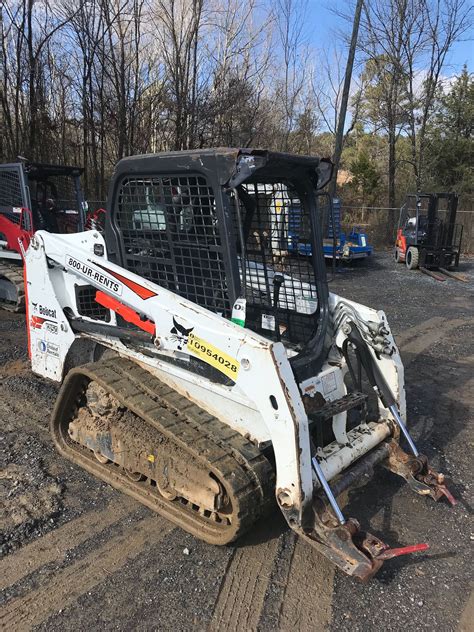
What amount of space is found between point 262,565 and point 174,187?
2316mm

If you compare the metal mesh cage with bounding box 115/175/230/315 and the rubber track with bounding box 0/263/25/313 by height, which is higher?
the metal mesh cage with bounding box 115/175/230/315

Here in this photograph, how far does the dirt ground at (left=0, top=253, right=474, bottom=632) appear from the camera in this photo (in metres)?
2.55

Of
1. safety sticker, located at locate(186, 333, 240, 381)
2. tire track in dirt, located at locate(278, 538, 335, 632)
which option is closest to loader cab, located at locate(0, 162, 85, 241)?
safety sticker, located at locate(186, 333, 240, 381)

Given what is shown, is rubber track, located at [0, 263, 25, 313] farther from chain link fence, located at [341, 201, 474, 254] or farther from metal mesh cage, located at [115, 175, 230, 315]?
chain link fence, located at [341, 201, 474, 254]

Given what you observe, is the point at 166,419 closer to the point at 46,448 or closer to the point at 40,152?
the point at 46,448

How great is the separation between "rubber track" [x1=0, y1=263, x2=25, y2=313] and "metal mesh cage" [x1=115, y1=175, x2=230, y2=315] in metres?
5.32

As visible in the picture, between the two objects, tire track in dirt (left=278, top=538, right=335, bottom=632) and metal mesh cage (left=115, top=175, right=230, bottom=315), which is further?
metal mesh cage (left=115, top=175, right=230, bottom=315)

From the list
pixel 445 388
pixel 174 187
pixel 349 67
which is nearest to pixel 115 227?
pixel 174 187

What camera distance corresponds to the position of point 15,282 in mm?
8352

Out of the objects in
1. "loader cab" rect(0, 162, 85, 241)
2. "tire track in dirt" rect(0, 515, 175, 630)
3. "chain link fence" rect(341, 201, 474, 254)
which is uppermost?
"loader cab" rect(0, 162, 85, 241)

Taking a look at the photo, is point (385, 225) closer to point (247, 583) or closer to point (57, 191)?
point (57, 191)

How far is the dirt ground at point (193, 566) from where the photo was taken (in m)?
2.55

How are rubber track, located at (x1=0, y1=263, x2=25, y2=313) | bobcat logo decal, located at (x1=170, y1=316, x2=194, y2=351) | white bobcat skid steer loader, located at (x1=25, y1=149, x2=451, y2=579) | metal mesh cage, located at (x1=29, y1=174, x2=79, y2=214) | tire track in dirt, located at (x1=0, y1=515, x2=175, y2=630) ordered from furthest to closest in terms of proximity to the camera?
metal mesh cage, located at (x1=29, y1=174, x2=79, y2=214) < rubber track, located at (x1=0, y1=263, x2=25, y2=313) < bobcat logo decal, located at (x1=170, y1=316, x2=194, y2=351) < white bobcat skid steer loader, located at (x1=25, y1=149, x2=451, y2=579) < tire track in dirt, located at (x1=0, y1=515, x2=175, y2=630)

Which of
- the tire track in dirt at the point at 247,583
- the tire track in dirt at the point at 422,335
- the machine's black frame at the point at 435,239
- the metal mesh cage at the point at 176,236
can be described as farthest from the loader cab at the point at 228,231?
the machine's black frame at the point at 435,239
